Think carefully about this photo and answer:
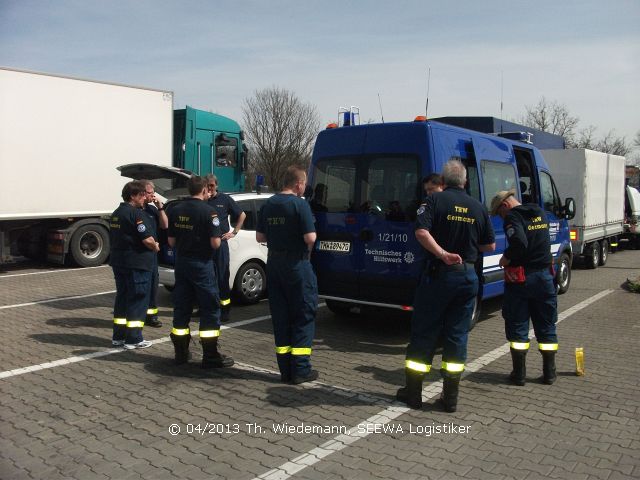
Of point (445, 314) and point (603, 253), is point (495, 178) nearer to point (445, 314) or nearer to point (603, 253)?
point (445, 314)

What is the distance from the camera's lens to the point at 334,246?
22.6 ft

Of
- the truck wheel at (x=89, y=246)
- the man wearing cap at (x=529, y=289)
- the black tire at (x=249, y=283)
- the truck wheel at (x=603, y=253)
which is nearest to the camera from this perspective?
the man wearing cap at (x=529, y=289)

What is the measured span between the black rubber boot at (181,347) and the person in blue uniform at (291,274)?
42.1 inches

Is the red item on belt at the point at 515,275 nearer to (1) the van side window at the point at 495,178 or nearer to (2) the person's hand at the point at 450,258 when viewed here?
(2) the person's hand at the point at 450,258

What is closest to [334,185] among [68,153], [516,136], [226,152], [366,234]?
[366,234]

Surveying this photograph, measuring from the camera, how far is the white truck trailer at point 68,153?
36.6ft

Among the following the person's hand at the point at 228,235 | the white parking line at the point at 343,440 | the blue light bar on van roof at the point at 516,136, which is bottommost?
the white parking line at the point at 343,440

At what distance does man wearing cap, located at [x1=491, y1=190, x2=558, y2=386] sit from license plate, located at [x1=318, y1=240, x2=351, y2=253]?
78.0 inches

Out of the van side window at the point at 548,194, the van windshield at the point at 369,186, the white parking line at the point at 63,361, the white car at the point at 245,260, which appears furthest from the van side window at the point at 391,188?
the van side window at the point at 548,194

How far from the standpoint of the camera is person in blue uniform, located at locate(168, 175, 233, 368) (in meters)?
5.57

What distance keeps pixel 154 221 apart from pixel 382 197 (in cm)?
265

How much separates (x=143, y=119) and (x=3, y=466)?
34.0 ft

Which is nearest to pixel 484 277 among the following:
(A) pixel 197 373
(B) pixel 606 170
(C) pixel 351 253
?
(C) pixel 351 253

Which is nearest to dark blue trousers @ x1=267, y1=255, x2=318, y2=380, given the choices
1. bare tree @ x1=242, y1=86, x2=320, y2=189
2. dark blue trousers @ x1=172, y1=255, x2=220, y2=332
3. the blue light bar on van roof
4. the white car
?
dark blue trousers @ x1=172, y1=255, x2=220, y2=332
